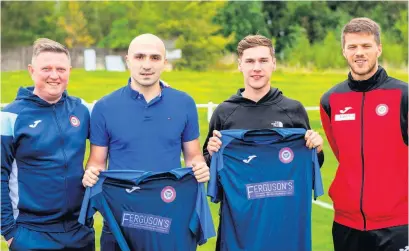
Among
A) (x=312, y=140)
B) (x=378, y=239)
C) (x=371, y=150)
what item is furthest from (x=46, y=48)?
(x=378, y=239)

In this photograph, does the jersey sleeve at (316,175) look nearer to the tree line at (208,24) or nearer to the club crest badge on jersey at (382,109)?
the club crest badge on jersey at (382,109)

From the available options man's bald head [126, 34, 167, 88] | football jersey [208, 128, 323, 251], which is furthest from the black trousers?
man's bald head [126, 34, 167, 88]

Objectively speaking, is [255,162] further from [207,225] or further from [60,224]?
[60,224]

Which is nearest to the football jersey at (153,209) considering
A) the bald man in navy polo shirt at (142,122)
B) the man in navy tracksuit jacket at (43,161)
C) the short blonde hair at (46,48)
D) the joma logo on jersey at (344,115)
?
the bald man in navy polo shirt at (142,122)

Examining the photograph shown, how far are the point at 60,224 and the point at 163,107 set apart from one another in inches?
47.3

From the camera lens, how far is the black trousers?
209 inches

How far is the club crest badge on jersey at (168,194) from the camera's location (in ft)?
16.5

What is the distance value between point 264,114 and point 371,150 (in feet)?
2.93

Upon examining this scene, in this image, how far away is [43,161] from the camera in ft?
16.6

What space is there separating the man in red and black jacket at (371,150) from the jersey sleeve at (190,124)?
1186 mm

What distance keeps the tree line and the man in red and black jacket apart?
44.8 metres

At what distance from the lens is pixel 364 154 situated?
5.32 m

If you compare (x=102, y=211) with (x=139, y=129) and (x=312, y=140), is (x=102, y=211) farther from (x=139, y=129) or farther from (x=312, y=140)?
(x=312, y=140)

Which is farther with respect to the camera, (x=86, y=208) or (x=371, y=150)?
(x=371, y=150)
